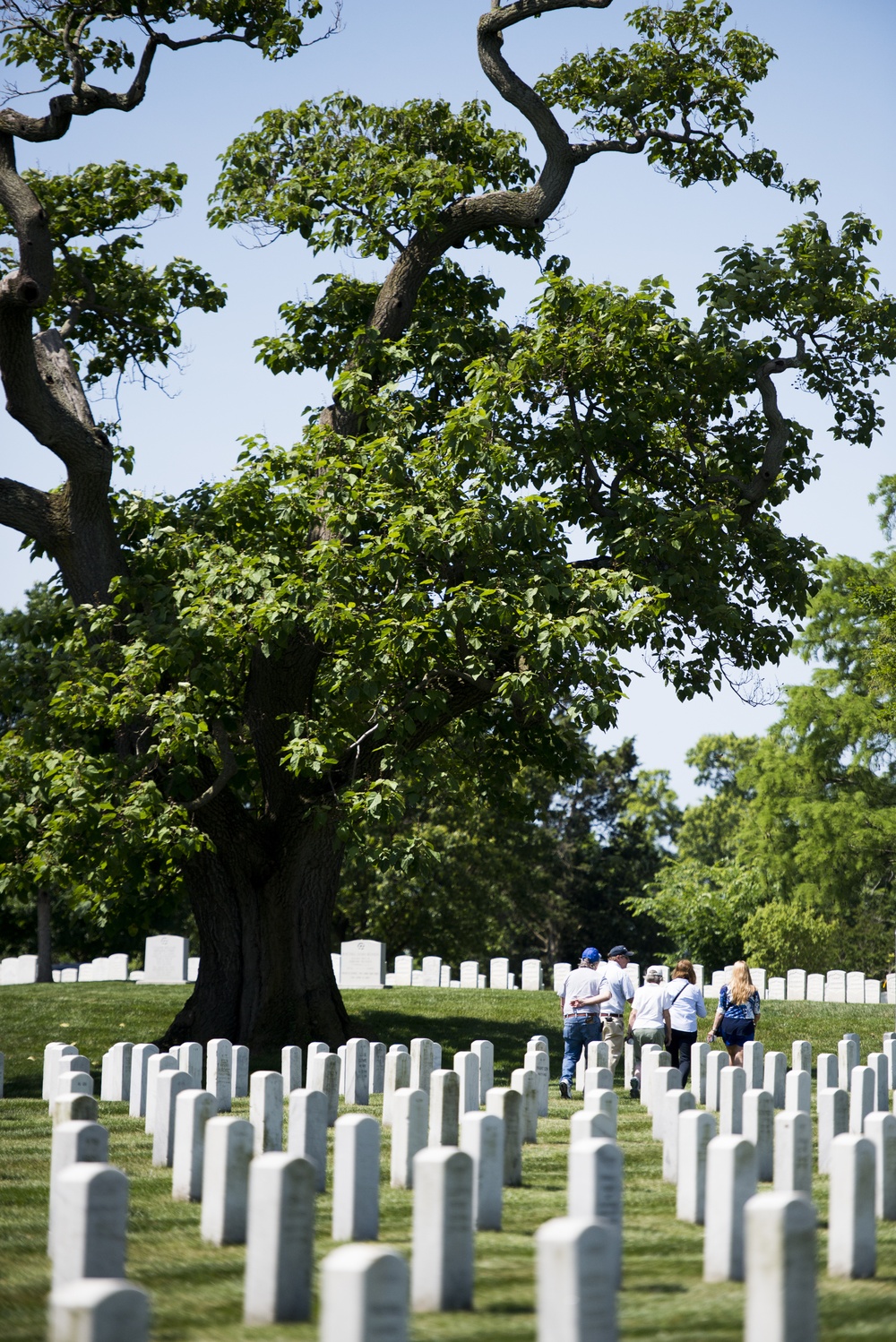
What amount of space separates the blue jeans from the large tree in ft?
9.79

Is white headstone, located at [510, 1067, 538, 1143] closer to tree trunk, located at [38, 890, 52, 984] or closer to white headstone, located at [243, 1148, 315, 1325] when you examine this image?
white headstone, located at [243, 1148, 315, 1325]

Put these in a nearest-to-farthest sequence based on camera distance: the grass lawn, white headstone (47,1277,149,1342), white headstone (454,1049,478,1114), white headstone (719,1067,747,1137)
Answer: white headstone (47,1277,149,1342) < the grass lawn < white headstone (719,1067,747,1137) < white headstone (454,1049,478,1114)

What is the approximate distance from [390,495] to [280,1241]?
1078 centimetres

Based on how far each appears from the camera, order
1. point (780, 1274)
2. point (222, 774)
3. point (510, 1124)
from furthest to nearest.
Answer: point (222, 774) → point (510, 1124) → point (780, 1274)

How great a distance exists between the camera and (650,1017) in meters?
14.2

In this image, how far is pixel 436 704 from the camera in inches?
599

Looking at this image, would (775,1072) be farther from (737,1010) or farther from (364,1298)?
(364,1298)

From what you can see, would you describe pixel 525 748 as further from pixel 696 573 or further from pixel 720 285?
pixel 720 285

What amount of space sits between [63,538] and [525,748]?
6658 mm

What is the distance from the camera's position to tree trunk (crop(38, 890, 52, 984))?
111 feet

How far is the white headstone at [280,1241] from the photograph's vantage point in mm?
4820

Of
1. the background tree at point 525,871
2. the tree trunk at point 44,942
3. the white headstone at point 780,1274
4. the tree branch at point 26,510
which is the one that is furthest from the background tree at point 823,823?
the white headstone at point 780,1274

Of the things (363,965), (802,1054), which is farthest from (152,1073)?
(363,965)

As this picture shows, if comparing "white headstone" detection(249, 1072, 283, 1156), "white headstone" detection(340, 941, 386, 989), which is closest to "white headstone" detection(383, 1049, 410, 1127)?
"white headstone" detection(249, 1072, 283, 1156)
